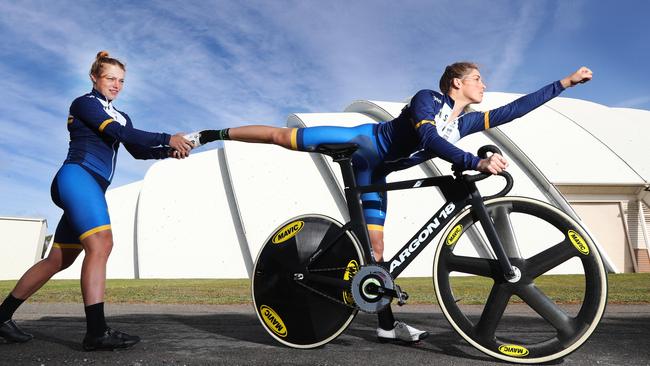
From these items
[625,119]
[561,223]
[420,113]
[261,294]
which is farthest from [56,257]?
[625,119]

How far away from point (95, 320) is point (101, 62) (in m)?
1.92

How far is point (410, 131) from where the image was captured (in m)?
3.43

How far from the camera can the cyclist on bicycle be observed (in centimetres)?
327

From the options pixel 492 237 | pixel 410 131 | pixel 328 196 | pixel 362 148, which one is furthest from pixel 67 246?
pixel 328 196

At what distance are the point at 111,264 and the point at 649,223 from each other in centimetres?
2551

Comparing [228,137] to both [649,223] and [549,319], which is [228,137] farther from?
[649,223]

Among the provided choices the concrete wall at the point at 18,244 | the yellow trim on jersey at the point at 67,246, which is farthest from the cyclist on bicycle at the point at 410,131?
the concrete wall at the point at 18,244

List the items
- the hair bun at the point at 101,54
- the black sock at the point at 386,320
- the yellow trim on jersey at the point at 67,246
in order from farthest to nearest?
the hair bun at the point at 101,54, the yellow trim on jersey at the point at 67,246, the black sock at the point at 386,320

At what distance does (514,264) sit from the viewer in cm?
292

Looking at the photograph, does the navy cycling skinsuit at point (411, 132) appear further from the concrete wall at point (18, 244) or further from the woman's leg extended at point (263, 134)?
the concrete wall at point (18, 244)

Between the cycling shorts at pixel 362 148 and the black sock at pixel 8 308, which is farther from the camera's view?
the black sock at pixel 8 308

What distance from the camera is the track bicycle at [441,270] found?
2.81 meters

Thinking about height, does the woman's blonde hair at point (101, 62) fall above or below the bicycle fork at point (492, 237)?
above

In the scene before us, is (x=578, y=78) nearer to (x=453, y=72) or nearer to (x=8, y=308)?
(x=453, y=72)
